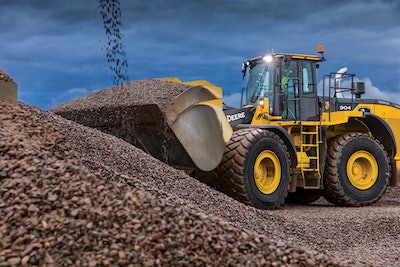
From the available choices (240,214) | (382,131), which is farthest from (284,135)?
(240,214)

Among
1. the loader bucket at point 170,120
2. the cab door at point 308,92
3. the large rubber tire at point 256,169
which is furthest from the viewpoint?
the cab door at point 308,92

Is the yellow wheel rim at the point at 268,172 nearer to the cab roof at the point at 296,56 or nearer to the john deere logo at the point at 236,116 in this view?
the john deere logo at the point at 236,116

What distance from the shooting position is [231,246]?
3648mm

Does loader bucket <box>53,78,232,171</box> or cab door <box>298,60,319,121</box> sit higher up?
cab door <box>298,60,319,121</box>

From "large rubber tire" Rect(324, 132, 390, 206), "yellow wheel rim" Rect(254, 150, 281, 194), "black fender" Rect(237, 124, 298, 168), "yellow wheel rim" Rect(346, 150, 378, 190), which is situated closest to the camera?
"yellow wheel rim" Rect(254, 150, 281, 194)

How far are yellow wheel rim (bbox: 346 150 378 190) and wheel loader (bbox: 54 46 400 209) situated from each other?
0.05 ft

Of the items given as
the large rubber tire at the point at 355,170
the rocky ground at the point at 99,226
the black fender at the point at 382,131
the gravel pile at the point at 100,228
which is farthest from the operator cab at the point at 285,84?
the gravel pile at the point at 100,228

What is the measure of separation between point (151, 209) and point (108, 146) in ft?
8.53

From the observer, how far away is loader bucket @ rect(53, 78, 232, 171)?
7.26 meters

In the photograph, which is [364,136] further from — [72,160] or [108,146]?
[72,160]

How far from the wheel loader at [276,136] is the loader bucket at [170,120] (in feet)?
0.04

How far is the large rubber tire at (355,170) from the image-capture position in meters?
9.29

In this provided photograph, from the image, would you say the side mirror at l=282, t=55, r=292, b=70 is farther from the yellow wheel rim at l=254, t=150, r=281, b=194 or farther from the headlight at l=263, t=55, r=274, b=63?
the yellow wheel rim at l=254, t=150, r=281, b=194

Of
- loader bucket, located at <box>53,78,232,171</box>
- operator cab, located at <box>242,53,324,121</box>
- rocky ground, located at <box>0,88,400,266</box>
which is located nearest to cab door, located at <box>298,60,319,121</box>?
operator cab, located at <box>242,53,324,121</box>
